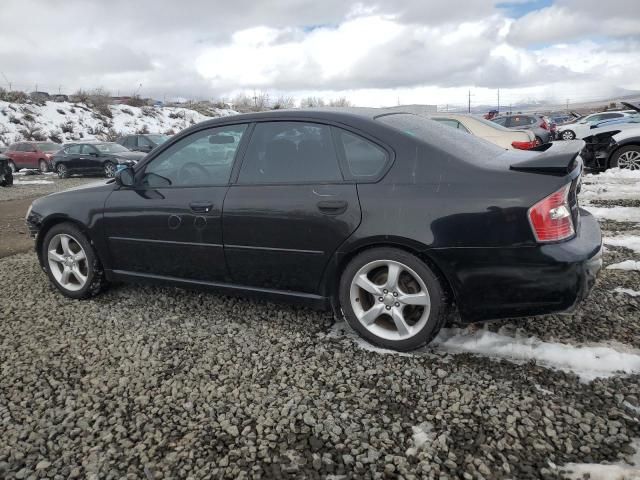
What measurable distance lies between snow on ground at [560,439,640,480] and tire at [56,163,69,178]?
1891cm

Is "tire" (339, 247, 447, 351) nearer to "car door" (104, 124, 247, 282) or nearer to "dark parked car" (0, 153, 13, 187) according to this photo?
"car door" (104, 124, 247, 282)

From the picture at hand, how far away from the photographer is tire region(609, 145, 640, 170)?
988cm

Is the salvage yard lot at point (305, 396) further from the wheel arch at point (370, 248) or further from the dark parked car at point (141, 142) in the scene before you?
the dark parked car at point (141, 142)

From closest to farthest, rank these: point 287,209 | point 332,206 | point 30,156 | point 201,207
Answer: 1. point 332,206
2. point 287,209
3. point 201,207
4. point 30,156

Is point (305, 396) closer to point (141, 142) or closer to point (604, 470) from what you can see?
point (604, 470)

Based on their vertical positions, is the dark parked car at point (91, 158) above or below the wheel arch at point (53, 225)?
above

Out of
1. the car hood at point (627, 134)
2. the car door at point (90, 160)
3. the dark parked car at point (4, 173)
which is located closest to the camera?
the car hood at point (627, 134)

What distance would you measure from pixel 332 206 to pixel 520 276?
3.74 feet

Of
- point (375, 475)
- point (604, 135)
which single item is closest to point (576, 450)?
point (375, 475)

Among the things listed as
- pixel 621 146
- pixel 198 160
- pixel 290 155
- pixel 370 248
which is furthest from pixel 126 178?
pixel 621 146

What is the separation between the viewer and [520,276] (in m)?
2.66

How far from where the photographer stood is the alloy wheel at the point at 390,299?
2.90m

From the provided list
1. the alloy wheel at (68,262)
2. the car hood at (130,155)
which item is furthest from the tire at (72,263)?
the car hood at (130,155)

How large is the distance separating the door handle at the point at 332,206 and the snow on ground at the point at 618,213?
16.3 feet
